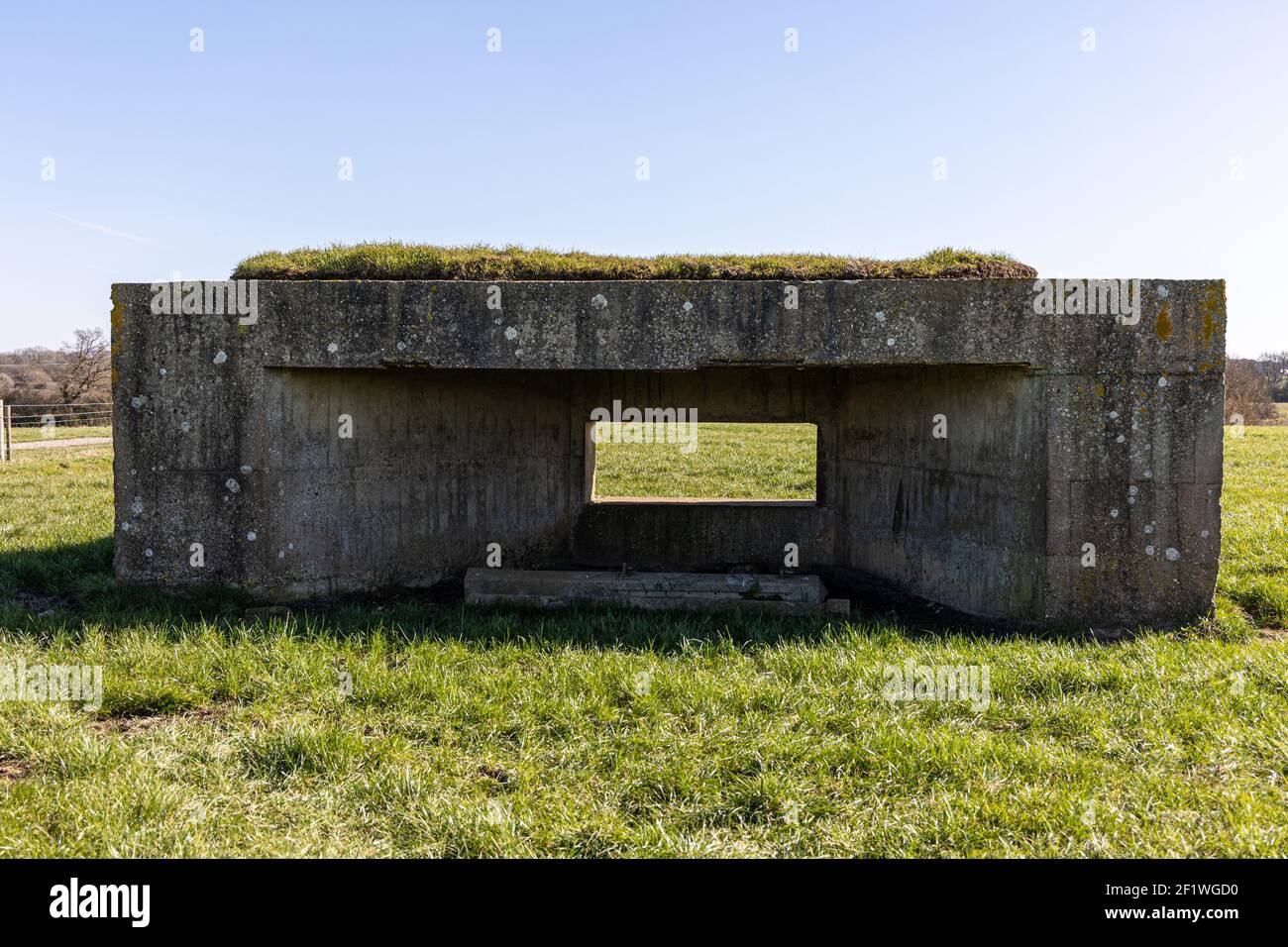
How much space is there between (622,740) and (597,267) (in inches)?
149

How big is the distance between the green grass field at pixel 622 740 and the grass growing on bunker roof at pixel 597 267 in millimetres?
2541

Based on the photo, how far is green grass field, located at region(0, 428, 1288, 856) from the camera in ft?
9.64

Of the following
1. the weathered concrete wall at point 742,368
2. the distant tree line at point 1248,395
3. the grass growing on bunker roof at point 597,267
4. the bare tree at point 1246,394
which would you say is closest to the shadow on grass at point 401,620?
the weathered concrete wall at point 742,368

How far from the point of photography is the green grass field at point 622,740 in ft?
9.64

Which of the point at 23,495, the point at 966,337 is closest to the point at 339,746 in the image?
A: the point at 966,337

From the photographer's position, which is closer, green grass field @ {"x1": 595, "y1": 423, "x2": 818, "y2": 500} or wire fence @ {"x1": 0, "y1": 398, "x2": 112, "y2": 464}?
green grass field @ {"x1": 595, "y1": 423, "x2": 818, "y2": 500}

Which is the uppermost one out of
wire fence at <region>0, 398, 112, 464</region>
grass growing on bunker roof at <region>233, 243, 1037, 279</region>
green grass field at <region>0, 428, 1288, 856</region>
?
grass growing on bunker roof at <region>233, 243, 1037, 279</region>

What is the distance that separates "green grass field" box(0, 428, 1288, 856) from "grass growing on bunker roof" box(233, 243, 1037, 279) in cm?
254

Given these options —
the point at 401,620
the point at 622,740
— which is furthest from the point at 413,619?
the point at 622,740

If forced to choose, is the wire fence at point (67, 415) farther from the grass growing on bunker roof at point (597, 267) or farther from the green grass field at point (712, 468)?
the grass growing on bunker roof at point (597, 267)

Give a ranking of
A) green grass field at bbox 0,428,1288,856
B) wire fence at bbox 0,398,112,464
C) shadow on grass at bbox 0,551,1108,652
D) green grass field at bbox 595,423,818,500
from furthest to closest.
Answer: wire fence at bbox 0,398,112,464, green grass field at bbox 595,423,818,500, shadow on grass at bbox 0,551,1108,652, green grass field at bbox 0,428,1288,856

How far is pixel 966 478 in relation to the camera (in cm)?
649

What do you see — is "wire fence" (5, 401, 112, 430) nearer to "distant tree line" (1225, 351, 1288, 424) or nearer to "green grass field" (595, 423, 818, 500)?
"green grass field" (595, 423, 818, 500)

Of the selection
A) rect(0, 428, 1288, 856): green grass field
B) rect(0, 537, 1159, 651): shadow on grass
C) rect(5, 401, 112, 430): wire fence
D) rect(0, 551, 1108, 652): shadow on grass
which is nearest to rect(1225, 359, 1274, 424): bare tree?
rect(0, 537, 1159, 651): shadow on grass
